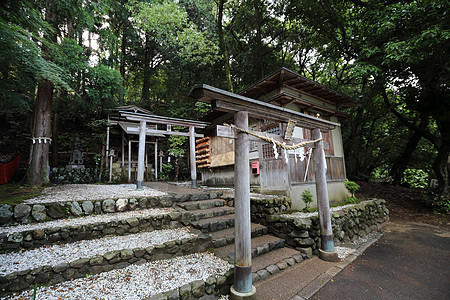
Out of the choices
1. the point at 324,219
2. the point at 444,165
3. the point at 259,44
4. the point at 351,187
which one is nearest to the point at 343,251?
the point at 324,219

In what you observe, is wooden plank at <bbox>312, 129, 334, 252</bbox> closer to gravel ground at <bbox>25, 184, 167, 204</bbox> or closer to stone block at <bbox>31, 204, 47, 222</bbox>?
gravel ground at <bbox>25, 184, 167, 204</bbox>

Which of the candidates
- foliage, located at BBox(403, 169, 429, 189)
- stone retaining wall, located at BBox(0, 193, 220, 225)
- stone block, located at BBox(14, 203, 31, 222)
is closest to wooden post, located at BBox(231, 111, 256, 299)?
stone retaining wall, located at BBox(0, 193, 220, 225)

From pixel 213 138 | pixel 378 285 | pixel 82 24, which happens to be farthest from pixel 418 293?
pixel 82 24

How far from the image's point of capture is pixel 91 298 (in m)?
2.70

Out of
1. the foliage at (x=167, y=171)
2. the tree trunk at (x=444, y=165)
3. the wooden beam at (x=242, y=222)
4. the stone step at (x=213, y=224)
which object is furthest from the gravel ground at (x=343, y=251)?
the foliage at (x=167, y=171)

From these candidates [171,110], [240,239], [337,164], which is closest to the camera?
[240,239]

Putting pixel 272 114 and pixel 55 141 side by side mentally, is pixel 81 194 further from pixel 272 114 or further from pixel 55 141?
pixel 55 141

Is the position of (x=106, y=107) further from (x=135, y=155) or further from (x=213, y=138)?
(x=213, y=138)

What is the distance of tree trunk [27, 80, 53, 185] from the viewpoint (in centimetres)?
734

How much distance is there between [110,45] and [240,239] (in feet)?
40.3

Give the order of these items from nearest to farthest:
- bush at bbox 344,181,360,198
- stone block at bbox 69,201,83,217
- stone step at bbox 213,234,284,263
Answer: stone step at bbox 213,234,284,263
stone block at bbox 69,201,83,217
bush at bbox 344,181,360,198

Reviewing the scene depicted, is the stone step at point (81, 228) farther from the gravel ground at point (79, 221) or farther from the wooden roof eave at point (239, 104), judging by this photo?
the wooden roof eave at point (239, 104)

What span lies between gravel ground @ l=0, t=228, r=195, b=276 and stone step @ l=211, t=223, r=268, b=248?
609mm

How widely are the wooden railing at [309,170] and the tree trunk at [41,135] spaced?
32.6 ft
